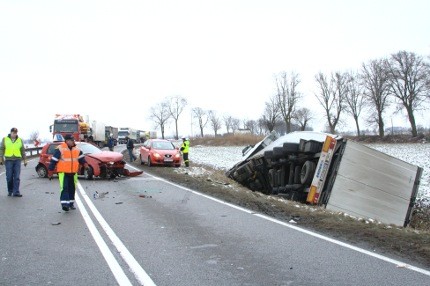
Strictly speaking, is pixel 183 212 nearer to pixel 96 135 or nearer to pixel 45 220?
pixel 45 220

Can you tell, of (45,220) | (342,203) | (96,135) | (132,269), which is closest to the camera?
(132,269)

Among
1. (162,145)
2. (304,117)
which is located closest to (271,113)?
(304,117)

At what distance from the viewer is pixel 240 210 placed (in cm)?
973

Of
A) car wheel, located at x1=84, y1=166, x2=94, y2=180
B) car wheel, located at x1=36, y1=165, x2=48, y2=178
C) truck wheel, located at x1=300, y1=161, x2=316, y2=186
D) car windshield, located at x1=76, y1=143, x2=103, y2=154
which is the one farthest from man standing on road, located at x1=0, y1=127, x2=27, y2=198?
truck wheel, located at x1=300, y1=161, x2=316, y2=186

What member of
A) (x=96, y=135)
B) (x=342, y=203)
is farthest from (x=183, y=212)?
(x=96, y=135)

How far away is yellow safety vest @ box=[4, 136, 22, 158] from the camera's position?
1198cm

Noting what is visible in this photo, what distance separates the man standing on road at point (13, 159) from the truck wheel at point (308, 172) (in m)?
8.35

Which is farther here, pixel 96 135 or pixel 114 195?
pixel 96 135

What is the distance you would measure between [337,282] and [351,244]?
195 cm

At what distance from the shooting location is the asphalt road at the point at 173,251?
4922 mm

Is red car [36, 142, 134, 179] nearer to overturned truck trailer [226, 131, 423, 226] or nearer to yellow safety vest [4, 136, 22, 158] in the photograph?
yellow safety vest [4, 136, 22, 158]

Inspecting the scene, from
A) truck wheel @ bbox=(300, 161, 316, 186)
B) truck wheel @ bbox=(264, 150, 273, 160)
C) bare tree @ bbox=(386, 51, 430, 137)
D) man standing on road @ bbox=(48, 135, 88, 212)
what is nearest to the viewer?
man standing on road @ bbox=(48, 135, 88, 212)

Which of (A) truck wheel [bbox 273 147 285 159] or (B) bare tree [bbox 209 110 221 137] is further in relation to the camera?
(B) bare tree [bbox 209 110 221 137]

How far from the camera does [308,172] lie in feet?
42.4
